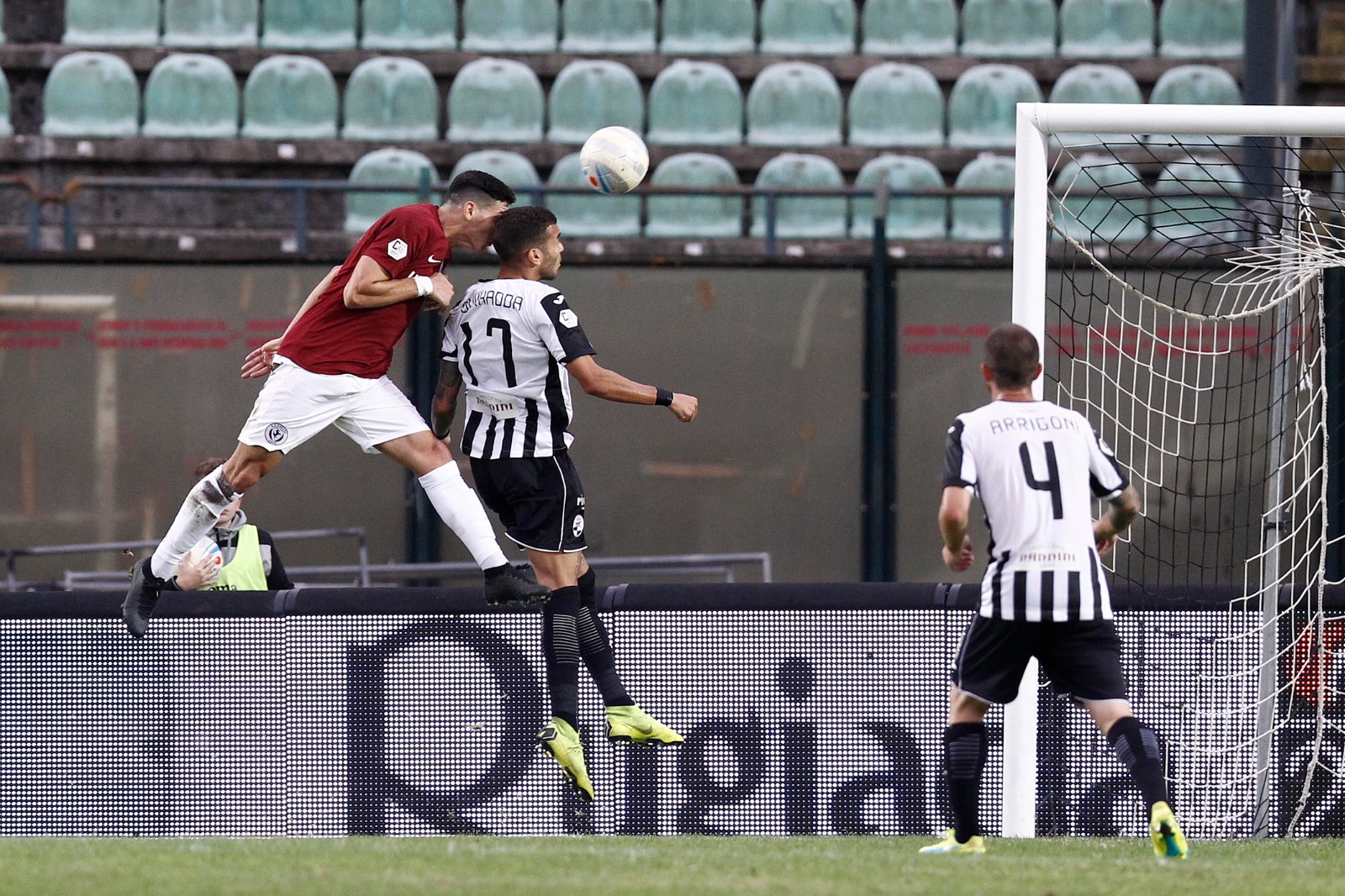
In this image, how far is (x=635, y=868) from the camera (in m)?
4.86

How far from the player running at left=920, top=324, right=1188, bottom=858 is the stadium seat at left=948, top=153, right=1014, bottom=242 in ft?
26.4

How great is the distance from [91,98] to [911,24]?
6.76m

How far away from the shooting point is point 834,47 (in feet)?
47.9

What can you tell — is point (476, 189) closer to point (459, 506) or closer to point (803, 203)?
point (459, 506)

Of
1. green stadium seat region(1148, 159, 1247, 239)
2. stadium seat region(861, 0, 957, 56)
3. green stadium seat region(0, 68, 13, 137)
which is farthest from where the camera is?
stadium seat region(861, 0, 957, 56)

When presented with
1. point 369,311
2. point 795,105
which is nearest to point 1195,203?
point 795,105

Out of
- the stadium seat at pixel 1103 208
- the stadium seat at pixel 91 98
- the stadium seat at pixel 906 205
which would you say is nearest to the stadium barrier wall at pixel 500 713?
the stadium seat at pixel 1103 208

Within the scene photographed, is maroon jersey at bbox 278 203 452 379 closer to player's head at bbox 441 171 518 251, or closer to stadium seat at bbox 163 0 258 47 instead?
player's head at bbox 441 171 518 251

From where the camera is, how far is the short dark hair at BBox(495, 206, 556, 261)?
251 inches

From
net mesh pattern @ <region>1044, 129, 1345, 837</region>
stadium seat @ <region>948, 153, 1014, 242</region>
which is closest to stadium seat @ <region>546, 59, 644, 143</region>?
stadium seat @ <region>948, 153, 1014, 242</region>

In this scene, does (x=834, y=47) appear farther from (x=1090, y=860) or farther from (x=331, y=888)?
(x=331, y=888)

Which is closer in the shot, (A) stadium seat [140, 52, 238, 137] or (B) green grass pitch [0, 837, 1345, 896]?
(B) green grass pitch [0, 837, 1345, 896]

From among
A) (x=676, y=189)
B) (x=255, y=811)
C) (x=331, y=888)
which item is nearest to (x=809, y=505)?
(x=676, y=189)

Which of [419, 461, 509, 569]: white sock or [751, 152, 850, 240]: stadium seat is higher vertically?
[751, 152, 850, 240]: stadium seat
